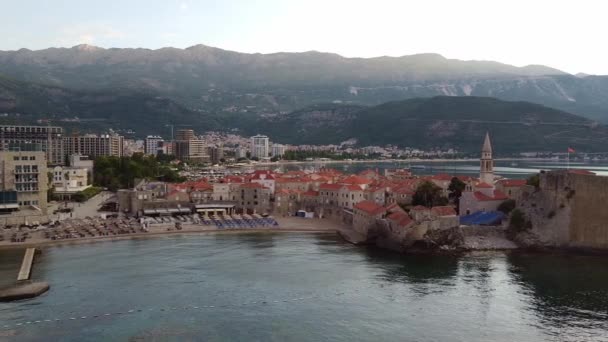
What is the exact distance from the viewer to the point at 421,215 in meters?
27.1

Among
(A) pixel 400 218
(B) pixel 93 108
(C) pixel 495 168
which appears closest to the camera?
(A) pixel 400 218

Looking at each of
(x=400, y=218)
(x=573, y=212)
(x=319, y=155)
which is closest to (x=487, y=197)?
(x=573, y=212)

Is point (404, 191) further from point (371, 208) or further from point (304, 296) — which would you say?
point (304, 296)

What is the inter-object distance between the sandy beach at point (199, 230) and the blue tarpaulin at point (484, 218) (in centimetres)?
709

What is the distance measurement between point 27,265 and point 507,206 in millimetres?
23172

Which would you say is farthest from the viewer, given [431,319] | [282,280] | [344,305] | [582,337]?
[282,280]

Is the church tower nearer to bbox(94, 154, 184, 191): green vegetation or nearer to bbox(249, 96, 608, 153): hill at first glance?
bbox(94, 154, 184, 191): green vegetation

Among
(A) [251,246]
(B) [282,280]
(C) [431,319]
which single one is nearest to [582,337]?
(C) [431,319]

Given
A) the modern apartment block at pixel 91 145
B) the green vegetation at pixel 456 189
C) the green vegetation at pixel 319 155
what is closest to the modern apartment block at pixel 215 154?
the green vegetation at pixel 319 155

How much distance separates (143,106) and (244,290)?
493 ft

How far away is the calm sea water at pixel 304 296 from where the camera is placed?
16.0 m

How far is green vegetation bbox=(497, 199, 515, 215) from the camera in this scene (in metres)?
30.4

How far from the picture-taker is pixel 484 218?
29.5 m

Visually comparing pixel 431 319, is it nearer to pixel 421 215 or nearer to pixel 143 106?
pixel 421 215
